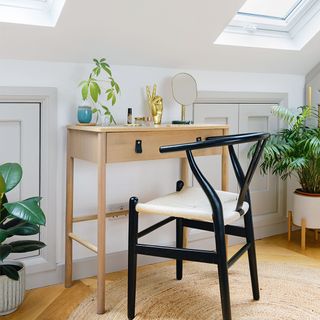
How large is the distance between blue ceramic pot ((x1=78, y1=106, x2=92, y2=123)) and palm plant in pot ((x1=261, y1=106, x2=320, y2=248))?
3.86 ft

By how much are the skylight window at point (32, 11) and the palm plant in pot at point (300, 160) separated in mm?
1473

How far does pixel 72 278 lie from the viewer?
239 cm

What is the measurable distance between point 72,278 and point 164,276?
0.48 metres

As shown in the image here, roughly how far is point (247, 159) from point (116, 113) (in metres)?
1.04

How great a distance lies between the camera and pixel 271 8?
288 centimetres

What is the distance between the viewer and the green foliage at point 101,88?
7.27 ft

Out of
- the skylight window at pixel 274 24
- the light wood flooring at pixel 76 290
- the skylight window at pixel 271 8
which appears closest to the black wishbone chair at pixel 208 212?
the light wood flooring at pixel 76 290

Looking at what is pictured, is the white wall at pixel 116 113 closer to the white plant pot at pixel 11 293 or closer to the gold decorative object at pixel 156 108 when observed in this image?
the gold decorative object at pixel 156 108

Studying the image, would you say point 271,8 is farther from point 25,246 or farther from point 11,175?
point 25,246

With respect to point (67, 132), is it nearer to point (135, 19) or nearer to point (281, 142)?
point (135, 19)

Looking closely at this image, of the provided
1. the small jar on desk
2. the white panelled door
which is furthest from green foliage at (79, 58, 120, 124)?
the white panelled door

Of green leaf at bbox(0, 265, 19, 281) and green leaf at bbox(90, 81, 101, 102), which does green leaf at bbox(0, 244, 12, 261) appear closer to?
green leaf at bbox(0, 265, 19, 281)

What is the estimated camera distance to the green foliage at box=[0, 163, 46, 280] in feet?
5.95

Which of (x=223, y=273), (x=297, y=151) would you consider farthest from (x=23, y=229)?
(x=297, y=151)
